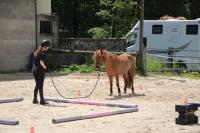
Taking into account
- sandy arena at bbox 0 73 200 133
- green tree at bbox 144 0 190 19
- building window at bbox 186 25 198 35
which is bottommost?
sandy arena at bbox 0 73 200 133

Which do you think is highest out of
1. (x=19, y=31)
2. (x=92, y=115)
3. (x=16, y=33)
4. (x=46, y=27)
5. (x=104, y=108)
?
(x=46, y=27)

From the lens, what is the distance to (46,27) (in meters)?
30.9

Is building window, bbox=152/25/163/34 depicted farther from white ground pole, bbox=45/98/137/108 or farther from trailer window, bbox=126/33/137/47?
white ground pole, bbox=45/98/137/108

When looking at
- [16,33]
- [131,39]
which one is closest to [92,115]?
[16,33]

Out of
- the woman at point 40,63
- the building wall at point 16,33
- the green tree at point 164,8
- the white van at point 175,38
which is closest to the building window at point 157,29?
the white van at point 175,38

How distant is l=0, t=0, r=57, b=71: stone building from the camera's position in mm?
27797

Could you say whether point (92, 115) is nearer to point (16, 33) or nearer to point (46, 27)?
point (16, 33)

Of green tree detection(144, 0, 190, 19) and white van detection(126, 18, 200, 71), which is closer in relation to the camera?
white van detection(126, 18, 200, 71)

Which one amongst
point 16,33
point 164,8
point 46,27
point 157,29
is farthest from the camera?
point 164,8

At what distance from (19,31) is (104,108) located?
53.2 ft

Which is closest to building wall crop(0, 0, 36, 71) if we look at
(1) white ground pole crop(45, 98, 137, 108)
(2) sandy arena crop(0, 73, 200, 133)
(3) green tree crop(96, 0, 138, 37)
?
(2) sandy arena crop(0, 73, 200, 133)

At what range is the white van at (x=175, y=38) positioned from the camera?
28906mm

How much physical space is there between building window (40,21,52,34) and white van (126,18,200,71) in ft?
17.4

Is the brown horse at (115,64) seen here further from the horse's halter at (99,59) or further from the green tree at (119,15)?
the green tree at (119,15)
